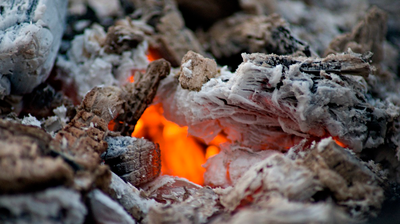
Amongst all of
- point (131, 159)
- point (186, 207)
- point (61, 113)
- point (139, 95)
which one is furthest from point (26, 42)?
point (186, 207)

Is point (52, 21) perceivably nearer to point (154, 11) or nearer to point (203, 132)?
point (154, 11)

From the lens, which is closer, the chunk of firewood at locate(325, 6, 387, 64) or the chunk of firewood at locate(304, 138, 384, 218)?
the chunk of firewood at locate(304, 138, 384, 218)

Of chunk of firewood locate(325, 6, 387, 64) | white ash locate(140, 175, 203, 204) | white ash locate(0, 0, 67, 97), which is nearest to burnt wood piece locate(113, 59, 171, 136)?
white ash locate(140, 175, 203, 204)

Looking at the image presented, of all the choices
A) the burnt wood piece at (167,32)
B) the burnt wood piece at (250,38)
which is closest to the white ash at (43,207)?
the burnt wood piece at (167,32)

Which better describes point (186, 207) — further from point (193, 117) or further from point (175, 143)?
point (175, 143)

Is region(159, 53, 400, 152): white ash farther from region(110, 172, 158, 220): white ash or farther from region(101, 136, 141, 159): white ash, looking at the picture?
region(110, 172, 158, 220): white ash

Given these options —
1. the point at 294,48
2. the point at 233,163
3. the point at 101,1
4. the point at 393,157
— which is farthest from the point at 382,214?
the point at 101,1
